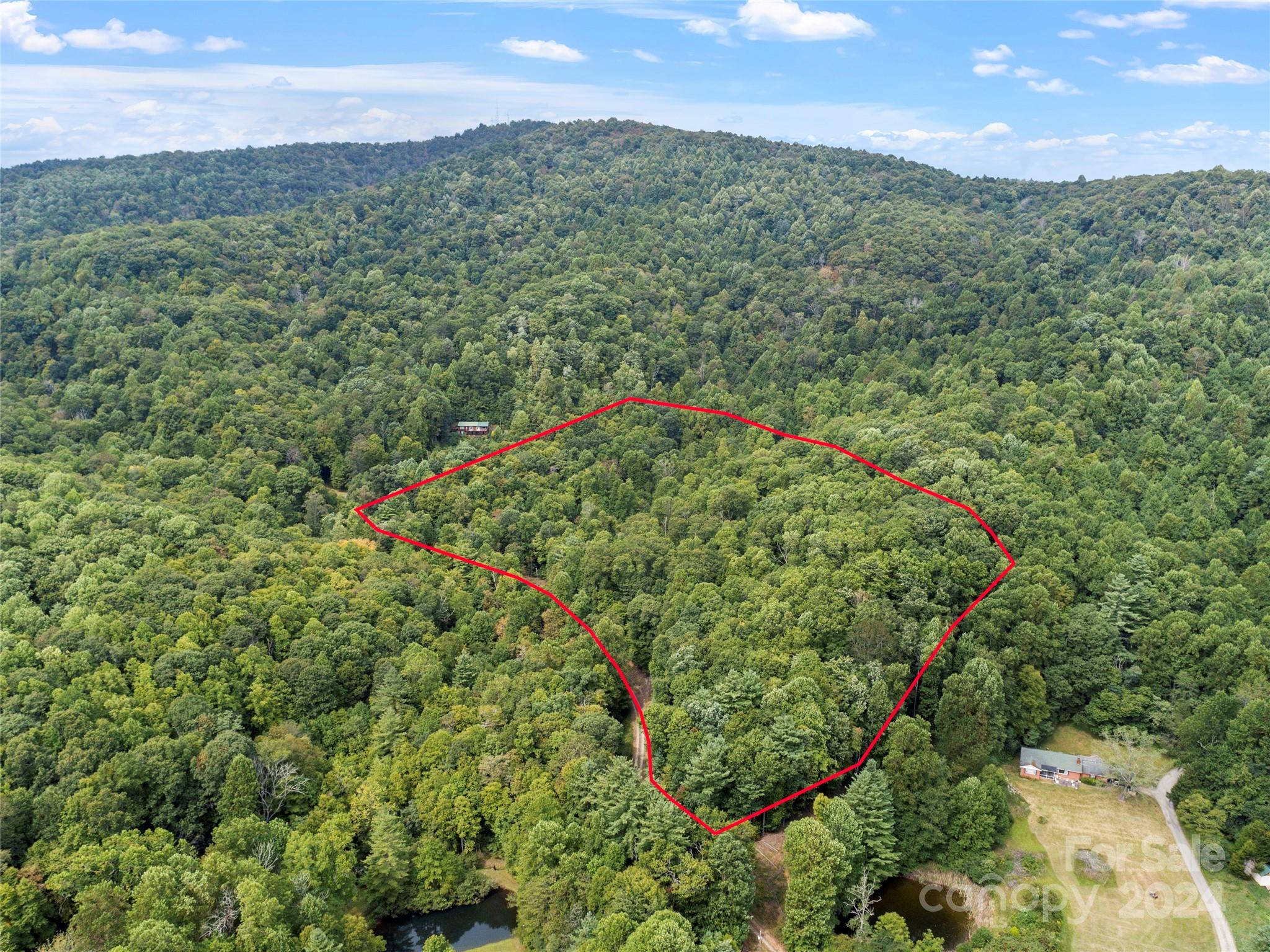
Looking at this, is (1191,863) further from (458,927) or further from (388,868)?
(388,868)

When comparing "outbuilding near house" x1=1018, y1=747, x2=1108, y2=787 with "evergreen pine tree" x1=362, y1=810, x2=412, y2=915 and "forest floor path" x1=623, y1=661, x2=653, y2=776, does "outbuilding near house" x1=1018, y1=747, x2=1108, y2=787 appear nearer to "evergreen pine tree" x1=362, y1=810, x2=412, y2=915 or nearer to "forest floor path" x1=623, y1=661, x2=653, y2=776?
"forest floor path" x1=623, y1=661, x2=653, y2=776

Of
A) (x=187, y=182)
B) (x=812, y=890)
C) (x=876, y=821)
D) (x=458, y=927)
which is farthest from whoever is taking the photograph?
(x=187, y=182)

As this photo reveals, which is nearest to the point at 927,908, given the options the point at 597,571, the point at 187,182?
the point at 597,571

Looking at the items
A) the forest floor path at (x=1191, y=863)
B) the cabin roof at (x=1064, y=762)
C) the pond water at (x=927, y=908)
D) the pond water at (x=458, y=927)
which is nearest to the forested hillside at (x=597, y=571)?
the pond water at (x=458, y=927)

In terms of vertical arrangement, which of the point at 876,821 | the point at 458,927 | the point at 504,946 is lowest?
the point at 458,927

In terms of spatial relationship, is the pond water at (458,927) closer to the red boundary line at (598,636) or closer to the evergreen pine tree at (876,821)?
the red boundary line at (598,636)

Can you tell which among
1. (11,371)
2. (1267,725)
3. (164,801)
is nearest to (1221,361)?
(1267,725)

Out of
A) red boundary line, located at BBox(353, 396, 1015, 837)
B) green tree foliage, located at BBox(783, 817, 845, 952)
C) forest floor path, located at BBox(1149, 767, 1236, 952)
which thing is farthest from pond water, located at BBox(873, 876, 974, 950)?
forest floor path, located at BBox(1149, 767, 1236, 952)
